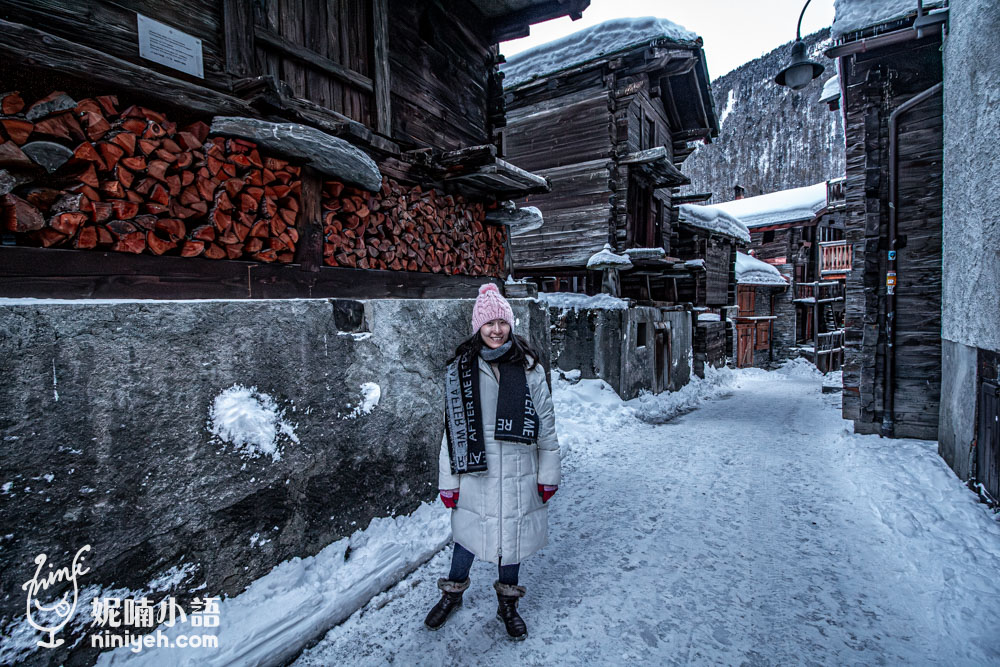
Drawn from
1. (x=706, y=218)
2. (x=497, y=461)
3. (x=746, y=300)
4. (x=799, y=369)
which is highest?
(x=706, y=218)

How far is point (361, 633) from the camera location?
2715 mm

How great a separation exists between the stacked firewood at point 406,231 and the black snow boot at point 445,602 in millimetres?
2514

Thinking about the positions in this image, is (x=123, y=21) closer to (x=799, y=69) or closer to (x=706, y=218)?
(x=799, y=69)

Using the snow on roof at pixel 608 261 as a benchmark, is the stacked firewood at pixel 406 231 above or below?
below

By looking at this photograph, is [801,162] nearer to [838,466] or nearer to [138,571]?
[838,466]

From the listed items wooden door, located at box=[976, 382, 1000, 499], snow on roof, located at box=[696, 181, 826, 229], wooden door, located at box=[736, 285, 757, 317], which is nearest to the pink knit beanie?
wooden door, located at box=[976, 382, 1000, 499]

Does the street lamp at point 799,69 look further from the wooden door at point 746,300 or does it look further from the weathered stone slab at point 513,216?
the wooden door at point 746,300

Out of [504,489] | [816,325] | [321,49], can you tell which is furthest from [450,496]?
[816,325]

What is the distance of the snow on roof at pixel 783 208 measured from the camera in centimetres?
2211

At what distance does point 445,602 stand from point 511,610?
42cm

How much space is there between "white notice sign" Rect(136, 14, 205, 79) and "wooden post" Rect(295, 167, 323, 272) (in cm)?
84

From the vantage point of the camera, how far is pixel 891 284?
666cm

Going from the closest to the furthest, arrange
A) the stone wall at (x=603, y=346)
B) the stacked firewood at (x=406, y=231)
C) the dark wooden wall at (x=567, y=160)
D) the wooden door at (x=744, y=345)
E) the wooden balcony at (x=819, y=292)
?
1. the stacked firewood at (x=406, y=231)
2. the stone wall at (x=603, y=346)
3. the dark wooden wall at (x=567, y=160)
4. the wooden door at (x=744, y=345)
5. the wooden balcony at (x=819, y=292)

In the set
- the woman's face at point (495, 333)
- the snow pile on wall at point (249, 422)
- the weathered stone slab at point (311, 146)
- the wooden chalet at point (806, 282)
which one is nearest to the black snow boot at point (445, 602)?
the snow pile on wall at point (249, 422)
